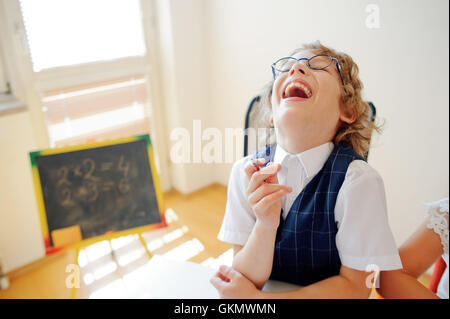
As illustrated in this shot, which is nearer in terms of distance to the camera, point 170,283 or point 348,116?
point 348,116

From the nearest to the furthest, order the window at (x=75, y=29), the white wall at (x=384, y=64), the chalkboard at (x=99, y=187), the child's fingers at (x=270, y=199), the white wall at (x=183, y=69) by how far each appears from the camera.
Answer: the child's fingers at (x=270, y=199) < the white wall at (x=384, y=64) < the chalkboard at (x=99, y=187) < the white wall at (x=183, y=69) < the window at (x=75, y=29)

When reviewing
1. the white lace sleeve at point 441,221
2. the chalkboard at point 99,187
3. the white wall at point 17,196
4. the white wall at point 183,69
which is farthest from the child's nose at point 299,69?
the white wall at point 17,196

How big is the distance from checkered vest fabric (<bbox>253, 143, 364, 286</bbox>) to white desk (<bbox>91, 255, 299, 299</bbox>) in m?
0.05

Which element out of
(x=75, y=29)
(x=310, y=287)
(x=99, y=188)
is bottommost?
(x=99, y=188)

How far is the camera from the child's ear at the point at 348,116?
0.51 m

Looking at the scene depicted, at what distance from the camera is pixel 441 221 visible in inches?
31.7

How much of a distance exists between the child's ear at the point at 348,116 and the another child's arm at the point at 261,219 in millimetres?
149

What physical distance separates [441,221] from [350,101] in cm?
50

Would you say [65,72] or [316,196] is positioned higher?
[65,72]

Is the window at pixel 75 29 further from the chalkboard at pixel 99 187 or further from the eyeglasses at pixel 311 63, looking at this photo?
the eyeglasses at pixel 311 63

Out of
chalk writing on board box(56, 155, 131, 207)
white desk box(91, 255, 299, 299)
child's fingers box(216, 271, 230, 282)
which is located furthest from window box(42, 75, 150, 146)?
child's fingers box(216, 271, 230, 282)

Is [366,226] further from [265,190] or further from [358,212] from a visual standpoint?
[265,190]

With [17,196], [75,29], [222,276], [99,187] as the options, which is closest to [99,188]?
[99,187]

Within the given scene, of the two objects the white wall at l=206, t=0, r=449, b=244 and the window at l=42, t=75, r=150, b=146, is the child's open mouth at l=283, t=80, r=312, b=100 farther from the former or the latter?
the window at l=42, t=75, r=150, b=146
